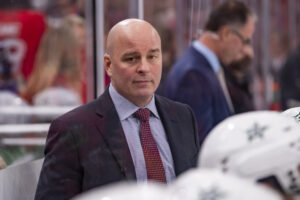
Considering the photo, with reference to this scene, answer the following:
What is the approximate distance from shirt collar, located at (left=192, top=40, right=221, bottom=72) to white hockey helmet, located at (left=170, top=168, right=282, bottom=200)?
1207 millimetres

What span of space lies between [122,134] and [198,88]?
61 centimetres

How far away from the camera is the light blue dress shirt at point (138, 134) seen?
1.39 meters

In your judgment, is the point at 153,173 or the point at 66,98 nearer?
the point at 153,173

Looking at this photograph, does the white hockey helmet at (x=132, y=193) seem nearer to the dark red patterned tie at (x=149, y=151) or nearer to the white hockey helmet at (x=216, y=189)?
the white hockey helmet at (x=216, y=189)

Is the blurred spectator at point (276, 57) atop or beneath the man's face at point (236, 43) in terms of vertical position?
beneath

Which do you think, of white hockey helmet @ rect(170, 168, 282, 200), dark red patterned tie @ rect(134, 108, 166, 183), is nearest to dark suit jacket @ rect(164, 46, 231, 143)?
dark red patterned tie @ rect(134, 108, 166, 183)

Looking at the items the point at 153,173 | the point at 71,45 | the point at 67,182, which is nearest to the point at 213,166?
the point at 153,173

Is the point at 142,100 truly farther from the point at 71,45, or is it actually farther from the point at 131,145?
the point at 71,45

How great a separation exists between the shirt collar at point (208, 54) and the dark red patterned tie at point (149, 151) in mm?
727

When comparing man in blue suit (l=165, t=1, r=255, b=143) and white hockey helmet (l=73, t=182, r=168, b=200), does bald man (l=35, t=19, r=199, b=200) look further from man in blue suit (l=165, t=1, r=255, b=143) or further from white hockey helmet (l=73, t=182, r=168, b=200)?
white hockey helmet (l=73, t=182, r=168, b=200)

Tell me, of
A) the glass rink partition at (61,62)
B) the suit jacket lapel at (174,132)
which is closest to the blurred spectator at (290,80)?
the glass rink partition at (61,62)

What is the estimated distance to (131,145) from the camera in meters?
1.41

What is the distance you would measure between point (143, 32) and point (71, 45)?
0.46 meters

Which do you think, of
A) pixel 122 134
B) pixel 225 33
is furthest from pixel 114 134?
pixel 225 33
